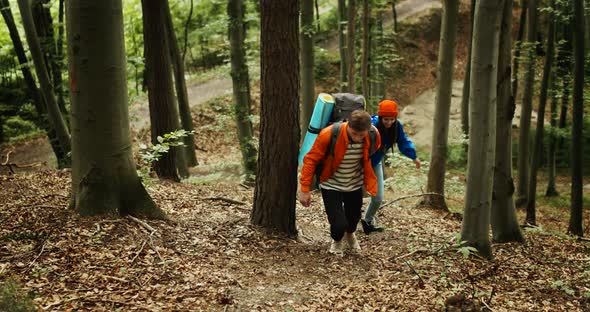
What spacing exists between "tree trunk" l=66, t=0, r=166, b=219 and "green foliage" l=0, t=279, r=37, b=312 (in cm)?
182

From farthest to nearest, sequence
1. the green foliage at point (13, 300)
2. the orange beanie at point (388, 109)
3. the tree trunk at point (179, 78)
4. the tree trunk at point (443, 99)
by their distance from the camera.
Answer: the tree trunk at point (179, 78) < the tree trunk at point (443, 99) < the orange beanie at point (388, 109) < the green foliage at point (13, 300)

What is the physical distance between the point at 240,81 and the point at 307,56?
102 inches

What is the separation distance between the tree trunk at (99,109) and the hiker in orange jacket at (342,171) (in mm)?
2130

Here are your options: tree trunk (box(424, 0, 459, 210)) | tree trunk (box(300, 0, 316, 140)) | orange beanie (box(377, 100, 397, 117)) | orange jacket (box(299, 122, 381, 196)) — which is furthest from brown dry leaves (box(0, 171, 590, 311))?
tree trunk (box(300, 0, 316, 140))

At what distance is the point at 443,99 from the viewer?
1064cm

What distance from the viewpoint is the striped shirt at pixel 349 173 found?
5.85 meters

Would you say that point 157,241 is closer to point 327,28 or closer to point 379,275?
point 379,275

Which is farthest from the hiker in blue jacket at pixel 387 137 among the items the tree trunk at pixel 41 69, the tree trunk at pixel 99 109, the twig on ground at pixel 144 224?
the tree trunk at pixel 41 69

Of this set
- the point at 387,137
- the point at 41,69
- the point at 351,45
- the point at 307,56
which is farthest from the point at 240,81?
the point at 387,137

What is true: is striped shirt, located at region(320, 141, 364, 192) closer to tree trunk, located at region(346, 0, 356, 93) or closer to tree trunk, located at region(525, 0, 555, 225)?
tree trunk, located at region(346, 0, 356, 93)

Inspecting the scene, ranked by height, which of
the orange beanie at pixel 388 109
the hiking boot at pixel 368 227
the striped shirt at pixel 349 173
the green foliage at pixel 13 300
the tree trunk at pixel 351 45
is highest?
the tree trunk at pixel 351 45

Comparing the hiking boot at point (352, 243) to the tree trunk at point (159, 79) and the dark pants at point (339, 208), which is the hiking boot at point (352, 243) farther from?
the tree trunk at point (159, 79)

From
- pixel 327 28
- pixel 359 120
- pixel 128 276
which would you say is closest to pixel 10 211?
pixel 128 276

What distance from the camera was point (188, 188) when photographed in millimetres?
9500
